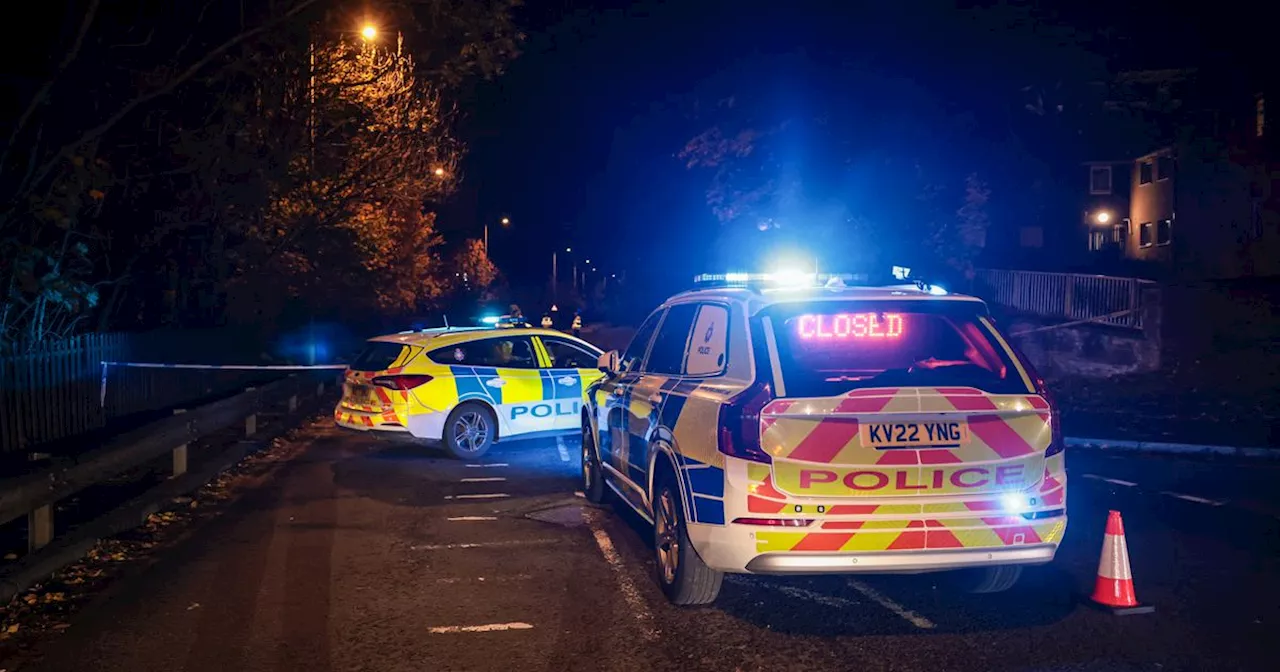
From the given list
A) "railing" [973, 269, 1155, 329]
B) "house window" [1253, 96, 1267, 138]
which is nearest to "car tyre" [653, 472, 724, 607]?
"railing" [973, 269, 1155, 329]

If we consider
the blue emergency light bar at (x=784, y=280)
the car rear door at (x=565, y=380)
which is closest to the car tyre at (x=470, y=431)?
the car rear door at (x=565, y=380)

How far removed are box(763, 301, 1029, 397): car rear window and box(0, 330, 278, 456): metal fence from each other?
1011cm

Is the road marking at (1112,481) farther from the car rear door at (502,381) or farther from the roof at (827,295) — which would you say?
the car rear door at (502,381)

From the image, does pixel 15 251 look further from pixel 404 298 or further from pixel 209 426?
pixel 404 298

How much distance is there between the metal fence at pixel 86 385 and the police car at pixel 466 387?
3671 mm

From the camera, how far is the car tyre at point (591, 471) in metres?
9.66

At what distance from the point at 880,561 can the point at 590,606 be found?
1.73 metres

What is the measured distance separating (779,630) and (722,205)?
2852 centimetres

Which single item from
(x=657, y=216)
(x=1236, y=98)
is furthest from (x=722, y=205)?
(x=1236, y=98)

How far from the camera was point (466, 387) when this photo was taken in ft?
42.8

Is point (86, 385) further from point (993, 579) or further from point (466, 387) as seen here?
point (993, 579)

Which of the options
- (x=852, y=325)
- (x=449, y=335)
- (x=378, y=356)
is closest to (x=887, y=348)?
(x=852, y=325)

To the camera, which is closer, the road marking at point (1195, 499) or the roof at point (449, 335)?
the road marking at point (1195, 499)

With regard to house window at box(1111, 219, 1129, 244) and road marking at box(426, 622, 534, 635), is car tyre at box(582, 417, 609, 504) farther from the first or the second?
house window at box(1111, 219, 1129, 244)
